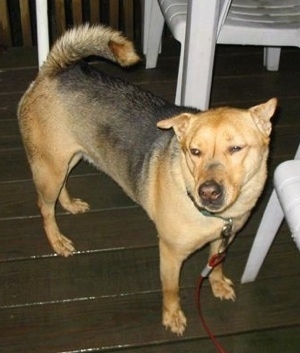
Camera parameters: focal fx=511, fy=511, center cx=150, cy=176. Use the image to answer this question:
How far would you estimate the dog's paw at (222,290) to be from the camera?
232 centimetres

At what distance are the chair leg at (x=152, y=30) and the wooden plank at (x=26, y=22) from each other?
0.90 m

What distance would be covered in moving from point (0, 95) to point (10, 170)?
77cm

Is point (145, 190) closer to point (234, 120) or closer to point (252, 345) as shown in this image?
point (234, 120)

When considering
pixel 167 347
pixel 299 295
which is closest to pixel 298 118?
pixel 299 295

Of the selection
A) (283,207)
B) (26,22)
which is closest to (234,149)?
(283,207)

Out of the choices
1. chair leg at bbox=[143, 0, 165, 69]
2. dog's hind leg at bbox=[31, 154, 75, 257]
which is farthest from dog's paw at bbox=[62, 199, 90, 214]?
chair leg at bbox=[143, 0, 165, 69]

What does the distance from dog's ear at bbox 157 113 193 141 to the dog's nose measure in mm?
258

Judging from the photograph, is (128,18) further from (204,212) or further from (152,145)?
(204,212)

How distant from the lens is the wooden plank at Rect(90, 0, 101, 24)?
3.96 metres

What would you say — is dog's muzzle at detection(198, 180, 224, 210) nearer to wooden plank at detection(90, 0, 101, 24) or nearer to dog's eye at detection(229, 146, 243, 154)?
dog's eye at detection(229, 146, 243, 154)

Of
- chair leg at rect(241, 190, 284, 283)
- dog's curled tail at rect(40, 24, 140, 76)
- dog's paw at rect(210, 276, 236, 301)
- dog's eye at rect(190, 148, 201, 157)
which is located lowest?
dog's paw at rect(210, 276, 236, 301)

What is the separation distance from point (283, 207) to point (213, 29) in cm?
102

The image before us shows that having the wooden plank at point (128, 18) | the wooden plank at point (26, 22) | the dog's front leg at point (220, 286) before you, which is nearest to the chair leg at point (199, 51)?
the dog's front leg at point (220, 286)

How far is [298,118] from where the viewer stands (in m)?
3.29
